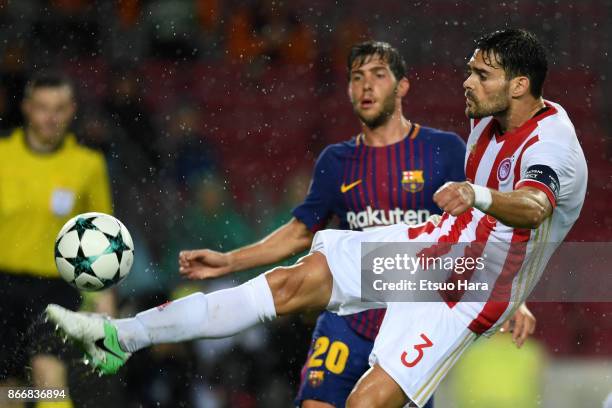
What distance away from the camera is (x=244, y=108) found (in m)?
8.55

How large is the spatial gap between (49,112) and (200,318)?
6.51 feet

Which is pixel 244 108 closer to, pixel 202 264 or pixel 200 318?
pixel 202 264

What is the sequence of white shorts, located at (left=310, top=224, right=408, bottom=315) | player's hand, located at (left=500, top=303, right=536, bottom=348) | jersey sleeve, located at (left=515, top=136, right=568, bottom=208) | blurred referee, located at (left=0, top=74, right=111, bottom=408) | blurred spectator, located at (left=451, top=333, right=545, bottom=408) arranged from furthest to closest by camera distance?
1. blurred spectator, located at (left=451, top=333, right=545, bottom=408)
2. blurred referee, located at (left=0, top=74, right=111, bottom=408)
3. player's hand, located at (left=500, top=303, right=536, bottom=348)
4. white shorts, located at (left=310, top=224, right=408, bottom=315)
5. jersey sleeve, located at (left=515, top=136, right=568, bottom=208)

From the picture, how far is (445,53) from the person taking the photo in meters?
8.69

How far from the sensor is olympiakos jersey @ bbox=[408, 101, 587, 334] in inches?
148

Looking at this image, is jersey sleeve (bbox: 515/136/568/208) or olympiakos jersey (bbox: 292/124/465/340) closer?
jersey sleeve (bbox: 515/136/568/208)

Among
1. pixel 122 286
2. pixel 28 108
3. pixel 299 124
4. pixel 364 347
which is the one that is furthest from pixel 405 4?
pixel 364 347

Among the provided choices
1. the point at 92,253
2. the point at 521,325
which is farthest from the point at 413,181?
the point at 92,253

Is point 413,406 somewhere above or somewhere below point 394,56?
below

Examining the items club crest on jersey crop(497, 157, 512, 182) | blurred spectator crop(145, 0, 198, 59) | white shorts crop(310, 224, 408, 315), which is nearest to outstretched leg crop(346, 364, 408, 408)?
white shorts crop(310, 224, 408, 315)

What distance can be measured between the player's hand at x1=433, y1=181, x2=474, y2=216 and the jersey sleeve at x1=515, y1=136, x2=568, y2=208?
39 centimetres

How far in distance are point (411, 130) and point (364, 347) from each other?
1.06 metres

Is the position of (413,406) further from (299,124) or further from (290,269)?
(299,124)

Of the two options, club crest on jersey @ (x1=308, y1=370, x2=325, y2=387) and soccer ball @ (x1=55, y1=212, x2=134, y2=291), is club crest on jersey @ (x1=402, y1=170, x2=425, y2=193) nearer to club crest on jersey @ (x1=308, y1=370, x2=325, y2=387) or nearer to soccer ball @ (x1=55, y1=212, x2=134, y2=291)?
club crest on jersey @ (x1=308, y1=370, x2=325, y2=387)
